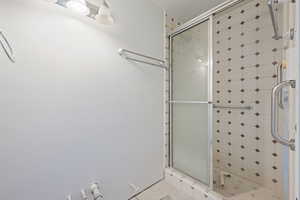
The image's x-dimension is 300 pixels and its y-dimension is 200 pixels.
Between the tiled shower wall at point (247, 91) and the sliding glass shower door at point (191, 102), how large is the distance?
35 cm

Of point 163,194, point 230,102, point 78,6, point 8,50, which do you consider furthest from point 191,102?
point 8,50

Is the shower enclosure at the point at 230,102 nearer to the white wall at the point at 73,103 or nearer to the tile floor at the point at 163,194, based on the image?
the tile floor at the point at 163,194

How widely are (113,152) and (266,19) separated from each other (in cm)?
205

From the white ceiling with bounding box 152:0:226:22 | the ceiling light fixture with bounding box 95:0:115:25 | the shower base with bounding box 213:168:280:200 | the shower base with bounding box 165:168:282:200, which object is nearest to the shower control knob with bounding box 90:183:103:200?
the shower base with bounding box 165:168:282:200

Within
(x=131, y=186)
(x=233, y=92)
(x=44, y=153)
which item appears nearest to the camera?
(x=44, y=153)

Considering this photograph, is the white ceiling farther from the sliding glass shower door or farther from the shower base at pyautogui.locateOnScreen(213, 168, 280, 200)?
the shower base at pyautogui.locateOnScreen(213, 168, 280, 200)

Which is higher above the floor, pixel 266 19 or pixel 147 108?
pixel 266 19

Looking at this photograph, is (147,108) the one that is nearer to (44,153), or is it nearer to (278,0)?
(44,153)

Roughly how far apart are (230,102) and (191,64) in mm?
782

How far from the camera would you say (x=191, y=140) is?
1606mm

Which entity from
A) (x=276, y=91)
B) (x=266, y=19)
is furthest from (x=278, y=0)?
(x=266, y=19)

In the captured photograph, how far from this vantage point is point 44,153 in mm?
932

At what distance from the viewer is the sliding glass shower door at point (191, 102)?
1.42 meters

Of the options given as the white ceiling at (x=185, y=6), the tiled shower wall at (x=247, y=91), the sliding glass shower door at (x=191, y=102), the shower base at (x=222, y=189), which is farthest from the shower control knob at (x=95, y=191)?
the white ceiling at (x=185, y=6)
